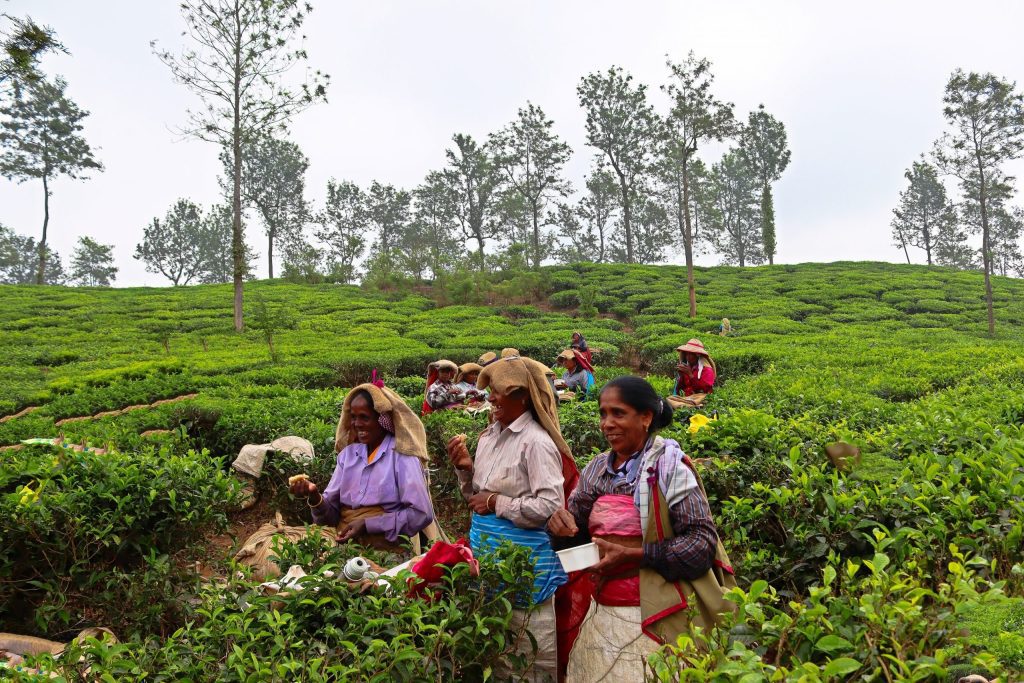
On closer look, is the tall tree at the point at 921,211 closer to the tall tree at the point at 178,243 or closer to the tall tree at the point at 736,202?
the tall tree at the point at 736,202

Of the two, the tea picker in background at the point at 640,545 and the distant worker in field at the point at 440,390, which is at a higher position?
the distant worker in field at the point at 440,390

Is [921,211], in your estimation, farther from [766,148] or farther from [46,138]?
[46,138]

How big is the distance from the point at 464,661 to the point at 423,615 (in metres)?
0.27

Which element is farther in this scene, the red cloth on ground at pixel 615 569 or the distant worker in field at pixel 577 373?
the distant worker in field at pixel 577 373

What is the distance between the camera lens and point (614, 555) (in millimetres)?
A: 2344

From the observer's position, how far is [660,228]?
51.9 meters

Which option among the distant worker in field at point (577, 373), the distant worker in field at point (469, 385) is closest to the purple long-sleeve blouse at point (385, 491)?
the distant worker in field at point (469, 385)

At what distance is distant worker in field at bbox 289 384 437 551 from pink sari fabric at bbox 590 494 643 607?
1454mm

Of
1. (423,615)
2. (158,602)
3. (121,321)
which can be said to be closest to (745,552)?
(423,615)

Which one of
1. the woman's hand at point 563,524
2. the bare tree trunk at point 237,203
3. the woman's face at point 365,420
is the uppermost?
the bare tree trunk at point 237,203

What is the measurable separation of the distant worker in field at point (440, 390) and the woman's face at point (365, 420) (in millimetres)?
4048

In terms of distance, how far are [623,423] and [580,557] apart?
54 cm

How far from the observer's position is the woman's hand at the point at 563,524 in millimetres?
2584

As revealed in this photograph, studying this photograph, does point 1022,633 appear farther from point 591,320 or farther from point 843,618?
point 591,320
